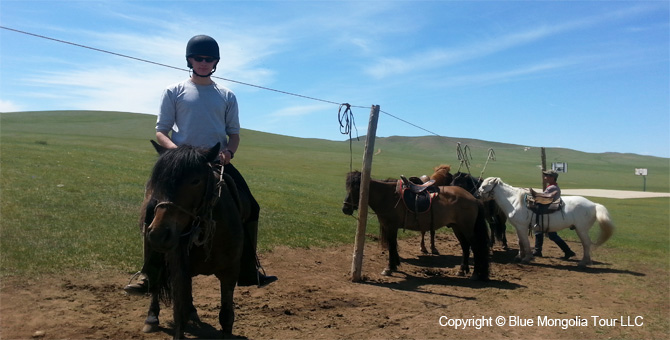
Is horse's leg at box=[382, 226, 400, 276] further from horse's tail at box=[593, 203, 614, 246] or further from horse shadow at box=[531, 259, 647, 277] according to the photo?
horse's tail at box=[593, 203, 614, 246]

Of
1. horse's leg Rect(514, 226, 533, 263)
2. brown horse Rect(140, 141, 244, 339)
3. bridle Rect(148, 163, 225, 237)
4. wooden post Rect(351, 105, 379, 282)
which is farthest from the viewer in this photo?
horse's leg Rect(514, 226, 533, 263)

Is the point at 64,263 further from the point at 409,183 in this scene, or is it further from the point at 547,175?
the point at 547,175

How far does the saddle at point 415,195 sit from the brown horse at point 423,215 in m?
0.09

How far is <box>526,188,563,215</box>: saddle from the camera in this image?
11.1 m

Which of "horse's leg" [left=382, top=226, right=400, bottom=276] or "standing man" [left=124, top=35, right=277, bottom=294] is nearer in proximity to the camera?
"standing man" [left=124, top=35, right=277, bottom=294]

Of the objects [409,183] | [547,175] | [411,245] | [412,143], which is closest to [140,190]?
[411,245]

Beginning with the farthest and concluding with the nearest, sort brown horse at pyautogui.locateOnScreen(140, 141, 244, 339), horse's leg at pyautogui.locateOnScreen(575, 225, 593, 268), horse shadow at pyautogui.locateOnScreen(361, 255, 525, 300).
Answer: horse's leg at pyautogui.locateOnScreen(575, 225, 593, 268), horse shadow at pyautogui.locateOnScreen(361, 255, 525, 300), brown horse at pyautogui.locateOnScreen(140, 141, 244, 339)

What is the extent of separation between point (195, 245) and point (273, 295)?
9.68ft

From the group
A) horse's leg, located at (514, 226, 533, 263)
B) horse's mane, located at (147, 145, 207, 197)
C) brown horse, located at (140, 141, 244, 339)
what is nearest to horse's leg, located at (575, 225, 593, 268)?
horse's leg, located at (514, 226, 533, 263)

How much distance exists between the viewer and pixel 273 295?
269 inches

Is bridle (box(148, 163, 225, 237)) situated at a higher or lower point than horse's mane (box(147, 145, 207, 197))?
lower

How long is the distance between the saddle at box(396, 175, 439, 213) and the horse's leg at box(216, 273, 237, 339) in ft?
17.7

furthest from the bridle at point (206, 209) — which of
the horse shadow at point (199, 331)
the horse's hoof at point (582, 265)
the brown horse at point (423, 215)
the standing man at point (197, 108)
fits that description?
Result: the horse's hoof at point (582, 265)

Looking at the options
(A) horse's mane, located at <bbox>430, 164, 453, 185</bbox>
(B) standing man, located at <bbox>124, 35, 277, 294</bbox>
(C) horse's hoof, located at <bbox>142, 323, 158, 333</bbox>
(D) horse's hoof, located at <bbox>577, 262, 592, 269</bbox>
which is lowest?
(D) horse's hoof, located at <bbox>577, 262, 592, 269</bbox>
